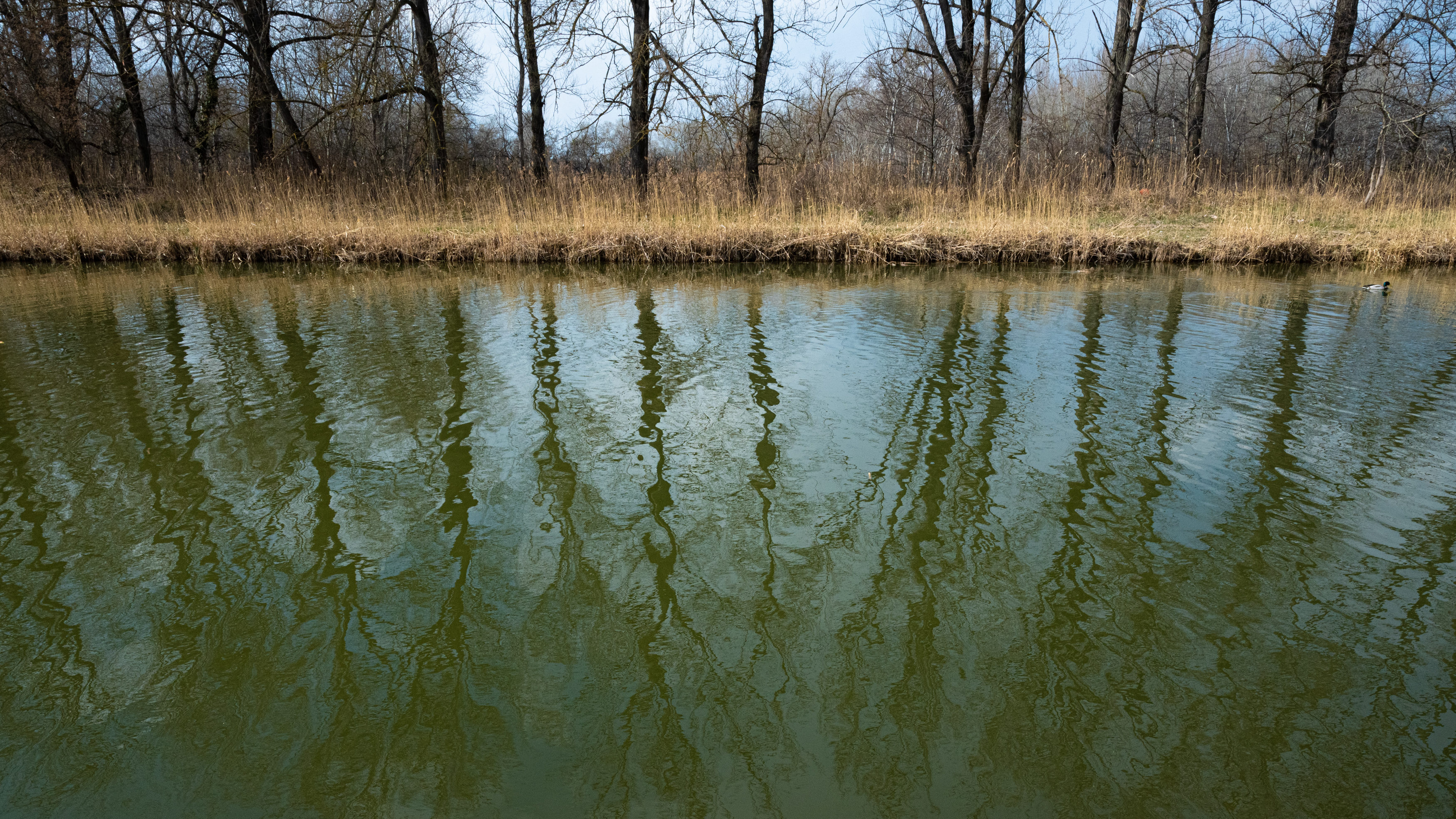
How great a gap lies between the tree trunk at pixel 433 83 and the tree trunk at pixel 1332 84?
14307 millimetres

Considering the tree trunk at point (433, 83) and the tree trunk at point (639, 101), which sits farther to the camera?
the tree trunk at point (433, 83)

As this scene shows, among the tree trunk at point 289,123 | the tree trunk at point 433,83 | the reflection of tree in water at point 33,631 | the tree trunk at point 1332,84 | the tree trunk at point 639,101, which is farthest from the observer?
the tree trunk at point 1332,84

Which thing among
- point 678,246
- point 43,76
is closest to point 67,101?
point 43,76

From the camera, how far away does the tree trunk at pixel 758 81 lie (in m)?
12.5

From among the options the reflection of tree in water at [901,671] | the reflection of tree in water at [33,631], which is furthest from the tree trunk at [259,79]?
the reflection of tree in water at [901,671]

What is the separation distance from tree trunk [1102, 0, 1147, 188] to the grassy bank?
7.34 ft

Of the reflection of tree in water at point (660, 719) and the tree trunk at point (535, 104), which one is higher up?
the tree trunk at point (535, 104)

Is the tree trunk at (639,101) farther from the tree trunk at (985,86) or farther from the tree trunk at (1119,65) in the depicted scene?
the tree trunk at (1119,65)

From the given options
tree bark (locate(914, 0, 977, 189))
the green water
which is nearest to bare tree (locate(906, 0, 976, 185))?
tree bark (locate(914, 0, 977, 189))

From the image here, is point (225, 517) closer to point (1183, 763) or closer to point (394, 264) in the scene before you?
point (1183, 763)

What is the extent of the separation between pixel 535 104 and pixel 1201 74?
12328 mm

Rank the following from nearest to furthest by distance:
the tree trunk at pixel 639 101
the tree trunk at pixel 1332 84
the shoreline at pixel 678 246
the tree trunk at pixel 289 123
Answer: the shoreline at pixel 678 246 → the tree trunk at pixel 639 101 → the tree trunk at pixel 289 123 → the tree trunk at pixel 1332 84

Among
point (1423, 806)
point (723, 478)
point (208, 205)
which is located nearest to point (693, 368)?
point (723, 478)

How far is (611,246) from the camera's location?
404 inches
